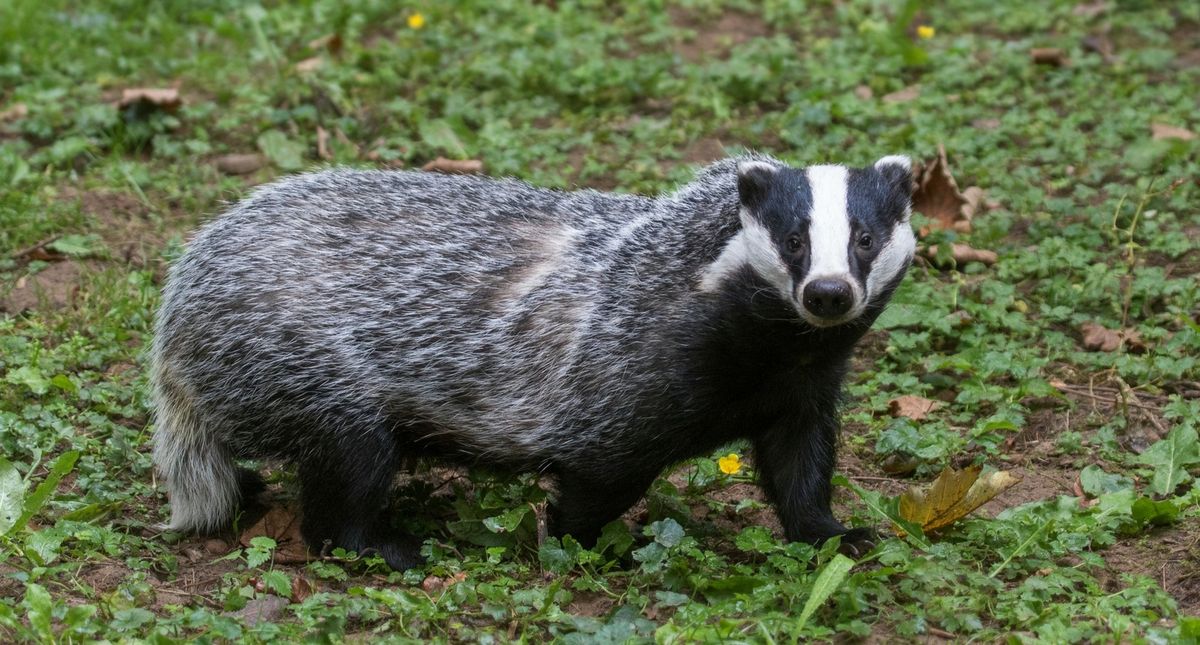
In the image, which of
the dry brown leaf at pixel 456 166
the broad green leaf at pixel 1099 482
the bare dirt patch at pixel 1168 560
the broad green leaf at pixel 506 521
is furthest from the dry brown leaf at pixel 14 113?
the bare dirt patch at pixel 1168 560

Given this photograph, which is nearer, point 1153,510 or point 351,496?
point 1153,510

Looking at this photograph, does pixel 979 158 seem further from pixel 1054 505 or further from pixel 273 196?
pixel 273 196

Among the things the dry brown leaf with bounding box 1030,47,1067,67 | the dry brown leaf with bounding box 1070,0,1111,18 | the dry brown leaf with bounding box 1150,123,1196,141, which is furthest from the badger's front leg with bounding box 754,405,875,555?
the dry brown leaf with bounding box 1070,0,1111,18

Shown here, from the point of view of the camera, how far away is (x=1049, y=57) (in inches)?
351

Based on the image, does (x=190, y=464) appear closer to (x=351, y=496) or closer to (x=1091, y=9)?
(x=351, y=496)

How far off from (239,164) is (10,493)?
131 inches

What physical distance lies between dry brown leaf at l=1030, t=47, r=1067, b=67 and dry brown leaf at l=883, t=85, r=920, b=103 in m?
0.82

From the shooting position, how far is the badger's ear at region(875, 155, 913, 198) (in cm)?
502

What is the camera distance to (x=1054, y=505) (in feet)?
16.8

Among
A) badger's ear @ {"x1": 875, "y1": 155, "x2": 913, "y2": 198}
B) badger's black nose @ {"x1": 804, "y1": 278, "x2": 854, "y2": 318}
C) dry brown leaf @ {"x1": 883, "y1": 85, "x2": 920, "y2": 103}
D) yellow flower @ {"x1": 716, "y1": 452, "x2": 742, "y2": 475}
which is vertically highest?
badger's ear @ {"x1": 875, "y1": 155, "x2": 913, "y2": 198}

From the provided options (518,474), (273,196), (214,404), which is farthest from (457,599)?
(273,196)

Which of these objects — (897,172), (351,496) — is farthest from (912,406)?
(351,496)

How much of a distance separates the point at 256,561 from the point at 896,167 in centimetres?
252

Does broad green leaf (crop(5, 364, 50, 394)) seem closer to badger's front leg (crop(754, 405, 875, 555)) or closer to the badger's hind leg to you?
the badger's hind leg
